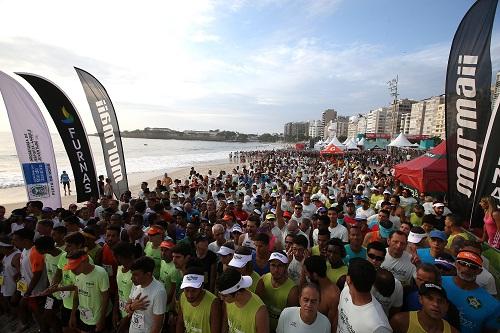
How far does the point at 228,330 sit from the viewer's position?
2709 millimetres

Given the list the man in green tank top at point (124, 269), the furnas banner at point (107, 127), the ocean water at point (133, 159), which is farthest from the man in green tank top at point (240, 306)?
the ocean water at point (133, 159)

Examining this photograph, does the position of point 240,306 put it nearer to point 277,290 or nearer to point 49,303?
point 277,290

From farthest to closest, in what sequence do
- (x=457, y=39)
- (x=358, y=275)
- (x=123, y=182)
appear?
(x=123, y=182) < (x=457, y=39) < (x=358, y=275)

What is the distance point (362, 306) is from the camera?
2.22 m

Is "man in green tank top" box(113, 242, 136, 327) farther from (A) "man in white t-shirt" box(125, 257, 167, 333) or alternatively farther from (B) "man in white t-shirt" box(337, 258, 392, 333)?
(B) "man in white t-shirt" box(337, 258, 392, 333)

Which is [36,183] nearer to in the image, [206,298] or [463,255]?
[206,298]

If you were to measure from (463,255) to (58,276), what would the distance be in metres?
4.76

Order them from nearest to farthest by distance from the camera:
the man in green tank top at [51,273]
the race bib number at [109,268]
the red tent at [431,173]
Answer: the man in green tank top at [51,273]
the race bib number at [109,268]
the red tent at [431,173]

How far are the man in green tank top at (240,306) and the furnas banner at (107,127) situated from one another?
919 centimetres

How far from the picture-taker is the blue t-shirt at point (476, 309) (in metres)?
2.66

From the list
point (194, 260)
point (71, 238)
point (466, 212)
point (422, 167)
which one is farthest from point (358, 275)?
point (422, 167)

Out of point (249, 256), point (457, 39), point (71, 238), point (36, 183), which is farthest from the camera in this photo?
point (36, 183)

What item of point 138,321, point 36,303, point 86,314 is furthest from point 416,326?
point 36,303

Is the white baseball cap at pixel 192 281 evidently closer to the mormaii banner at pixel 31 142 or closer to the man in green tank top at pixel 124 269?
the man in green tank top at pixel 124 269
